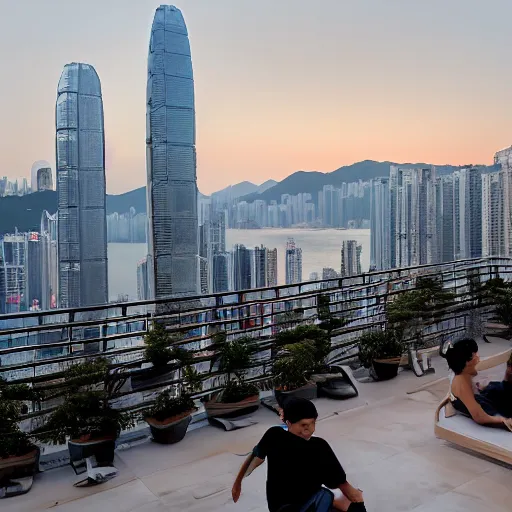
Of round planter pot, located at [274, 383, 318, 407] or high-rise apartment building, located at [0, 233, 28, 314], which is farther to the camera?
high-rise apartment building, located at [0, 233, 28, 314]

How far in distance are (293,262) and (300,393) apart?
216 centimetres

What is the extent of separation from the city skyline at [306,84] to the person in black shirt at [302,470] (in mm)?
5192

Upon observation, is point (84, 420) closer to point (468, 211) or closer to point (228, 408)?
point (228, 408)

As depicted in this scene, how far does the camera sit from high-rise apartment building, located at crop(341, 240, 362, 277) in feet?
19.4

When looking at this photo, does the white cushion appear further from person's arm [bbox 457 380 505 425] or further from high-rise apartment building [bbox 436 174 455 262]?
high-rise apartment building [bbox 436 174 455 262]

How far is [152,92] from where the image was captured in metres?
6.80

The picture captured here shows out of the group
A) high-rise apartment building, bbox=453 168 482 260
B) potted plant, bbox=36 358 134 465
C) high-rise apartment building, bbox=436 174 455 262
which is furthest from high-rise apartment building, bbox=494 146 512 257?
potted plant, bbox=36 358 134 465

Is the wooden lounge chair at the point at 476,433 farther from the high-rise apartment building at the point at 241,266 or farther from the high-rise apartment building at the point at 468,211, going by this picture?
the high-rise apartment building at the point at 468,211

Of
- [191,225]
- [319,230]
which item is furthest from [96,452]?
[319,230]

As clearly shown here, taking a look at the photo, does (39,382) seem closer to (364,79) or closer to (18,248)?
(18,248)

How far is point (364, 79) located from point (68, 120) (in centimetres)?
387

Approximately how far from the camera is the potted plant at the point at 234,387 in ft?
12.5

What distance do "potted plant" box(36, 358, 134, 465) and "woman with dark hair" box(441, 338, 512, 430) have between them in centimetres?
202

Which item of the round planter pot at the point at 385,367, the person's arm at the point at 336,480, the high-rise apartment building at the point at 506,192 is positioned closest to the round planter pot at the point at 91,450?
the person's arm at the point at 336,480
